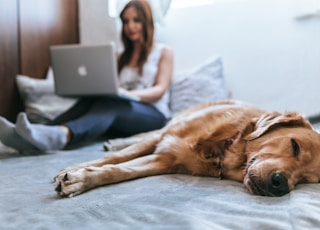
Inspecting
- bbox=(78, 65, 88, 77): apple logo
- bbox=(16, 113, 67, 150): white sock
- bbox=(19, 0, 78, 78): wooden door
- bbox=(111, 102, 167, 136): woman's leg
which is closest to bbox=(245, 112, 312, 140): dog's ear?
bbox=(16, 113, 67, 150): white sock

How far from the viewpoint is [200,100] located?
9.29 feet

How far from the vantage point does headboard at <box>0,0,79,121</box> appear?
292 cm

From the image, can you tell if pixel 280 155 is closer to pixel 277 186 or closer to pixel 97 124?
pixel 277 186

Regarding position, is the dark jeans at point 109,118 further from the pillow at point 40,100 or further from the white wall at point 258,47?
the white wall at point 258,47

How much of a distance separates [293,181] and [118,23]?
2546 millimetres

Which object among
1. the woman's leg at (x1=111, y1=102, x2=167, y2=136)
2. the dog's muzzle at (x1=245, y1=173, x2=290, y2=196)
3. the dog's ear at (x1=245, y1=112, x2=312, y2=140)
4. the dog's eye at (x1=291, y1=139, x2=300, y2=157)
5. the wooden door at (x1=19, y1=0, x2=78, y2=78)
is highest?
the wooden door at (x1=19, y1=0, x2=78, y2=78)

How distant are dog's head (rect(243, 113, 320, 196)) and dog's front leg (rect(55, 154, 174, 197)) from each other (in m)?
0.34

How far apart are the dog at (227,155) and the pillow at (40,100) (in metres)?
→ 1.31

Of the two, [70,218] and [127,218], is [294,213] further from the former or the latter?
[70,218]

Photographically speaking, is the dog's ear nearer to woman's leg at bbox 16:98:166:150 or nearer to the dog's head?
the dog's head

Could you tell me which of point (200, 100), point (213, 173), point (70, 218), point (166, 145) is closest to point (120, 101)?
point (200, 100)

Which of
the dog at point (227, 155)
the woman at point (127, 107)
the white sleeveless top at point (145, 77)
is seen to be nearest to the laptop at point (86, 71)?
the woman at point (127, 107)

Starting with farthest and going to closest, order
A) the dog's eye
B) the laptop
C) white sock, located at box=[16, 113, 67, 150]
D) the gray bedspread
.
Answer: the laptop < white sock, located at box=[16, 113, 67, 150] < the dog's eye < the gray bedspread

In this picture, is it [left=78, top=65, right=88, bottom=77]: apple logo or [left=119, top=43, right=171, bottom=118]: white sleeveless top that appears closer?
[left=78, top=65, right=88, bottom=77]: apple logo
